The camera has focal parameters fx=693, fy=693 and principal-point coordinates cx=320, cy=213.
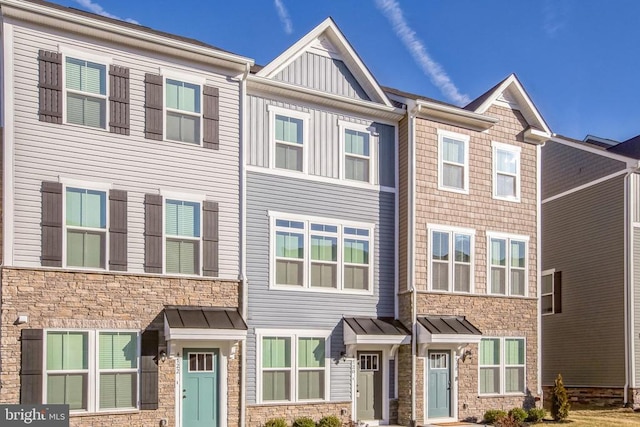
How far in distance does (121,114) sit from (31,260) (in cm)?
365

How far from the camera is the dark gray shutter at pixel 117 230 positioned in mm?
14820

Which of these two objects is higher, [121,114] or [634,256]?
[121,114]

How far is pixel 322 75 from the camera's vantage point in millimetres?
18281

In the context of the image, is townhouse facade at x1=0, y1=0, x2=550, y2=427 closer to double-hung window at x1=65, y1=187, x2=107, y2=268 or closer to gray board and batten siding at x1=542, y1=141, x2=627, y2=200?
double-hung window at x1=65, y1=187, x2=107, y2=268

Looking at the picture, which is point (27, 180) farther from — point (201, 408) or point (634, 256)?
point (634, 256)

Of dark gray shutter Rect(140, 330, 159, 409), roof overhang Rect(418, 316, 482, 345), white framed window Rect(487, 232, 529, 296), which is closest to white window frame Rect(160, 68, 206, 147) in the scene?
dark gray shutter Rect(140, 330, 159, 409)

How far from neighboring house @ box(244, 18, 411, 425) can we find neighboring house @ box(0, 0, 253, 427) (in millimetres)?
801

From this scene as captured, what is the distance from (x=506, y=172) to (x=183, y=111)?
9.88 m

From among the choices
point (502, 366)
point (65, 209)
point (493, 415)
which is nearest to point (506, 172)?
point (502, 366)

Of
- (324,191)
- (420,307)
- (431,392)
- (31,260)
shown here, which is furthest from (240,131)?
(431,392)

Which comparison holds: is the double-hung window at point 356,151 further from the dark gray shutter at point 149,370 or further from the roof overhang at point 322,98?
the dark gray shutter at point 149,370

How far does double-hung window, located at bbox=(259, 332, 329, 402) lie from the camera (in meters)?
16.7

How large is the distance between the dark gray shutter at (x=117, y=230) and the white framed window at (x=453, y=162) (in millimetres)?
8688

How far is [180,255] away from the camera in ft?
51.4
